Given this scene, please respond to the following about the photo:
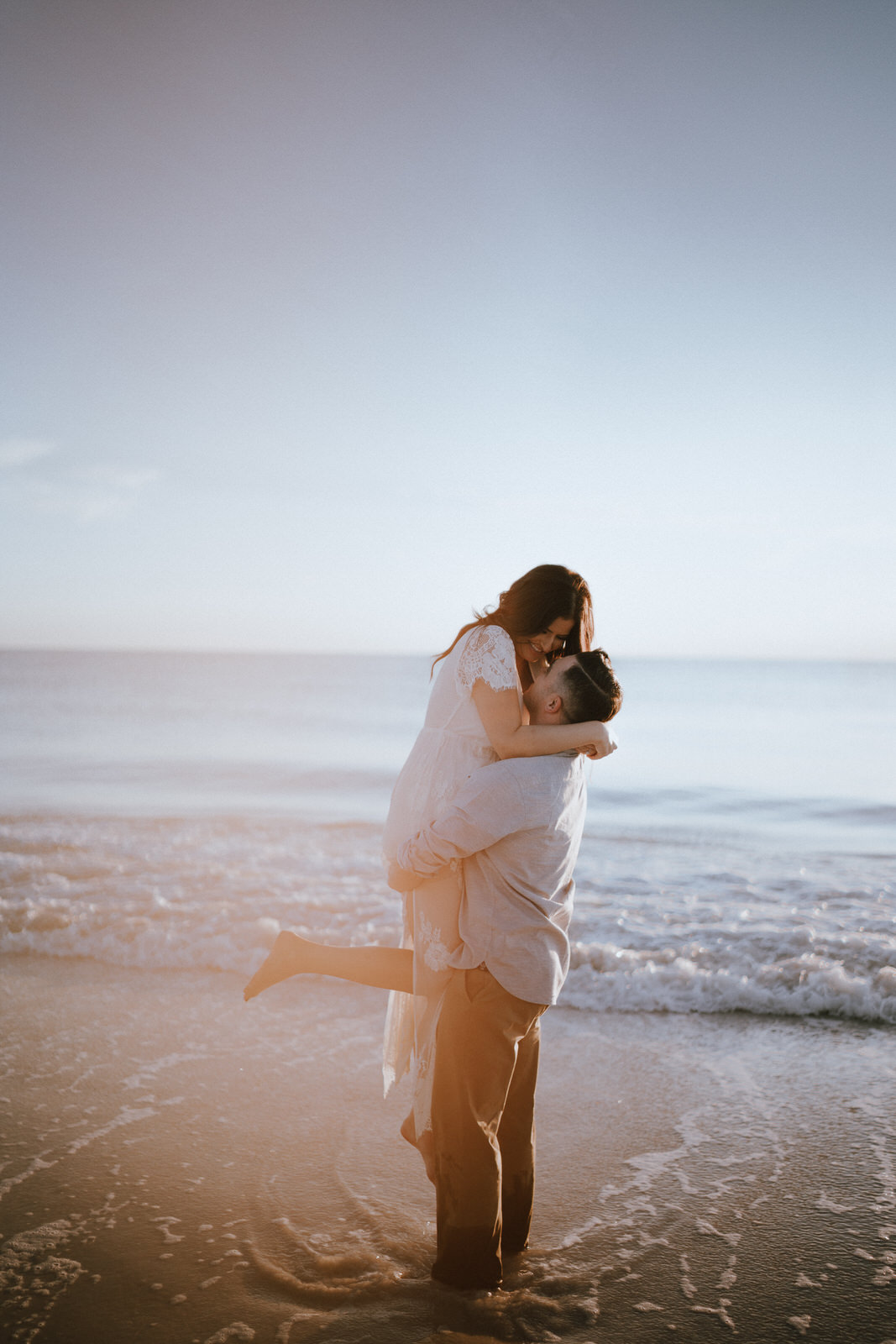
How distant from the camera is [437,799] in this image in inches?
112

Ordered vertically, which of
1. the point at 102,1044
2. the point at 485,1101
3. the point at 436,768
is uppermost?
the point at 436,768

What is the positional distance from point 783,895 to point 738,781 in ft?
28.7

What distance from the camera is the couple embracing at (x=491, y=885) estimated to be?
99.8 inches

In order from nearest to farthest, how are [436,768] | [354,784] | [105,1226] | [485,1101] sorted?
[485,1101]
[436,768]
[105,1226]
[354,784]

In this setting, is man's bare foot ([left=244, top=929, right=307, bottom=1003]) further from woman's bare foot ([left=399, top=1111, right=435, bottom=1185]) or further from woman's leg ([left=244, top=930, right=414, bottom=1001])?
woman's bare foot ([left=399, top=1111, right=435, bottom=1185])

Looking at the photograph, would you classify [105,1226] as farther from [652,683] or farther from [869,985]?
[652,683]

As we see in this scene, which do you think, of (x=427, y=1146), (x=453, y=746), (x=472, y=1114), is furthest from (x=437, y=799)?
(x=427, y=1146)

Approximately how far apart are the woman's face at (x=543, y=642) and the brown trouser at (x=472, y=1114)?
1073 mm

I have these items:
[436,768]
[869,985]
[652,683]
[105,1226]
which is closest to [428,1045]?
[436,768]

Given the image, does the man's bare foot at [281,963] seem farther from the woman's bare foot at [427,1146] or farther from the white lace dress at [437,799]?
the woman's bare foot at [427,1146]

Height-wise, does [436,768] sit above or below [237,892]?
above

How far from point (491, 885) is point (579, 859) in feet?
24.5

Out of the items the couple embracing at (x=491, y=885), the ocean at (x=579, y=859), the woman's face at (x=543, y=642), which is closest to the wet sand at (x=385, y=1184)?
the couple embracing at (x=491, y=885)

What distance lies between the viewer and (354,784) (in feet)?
53.2
